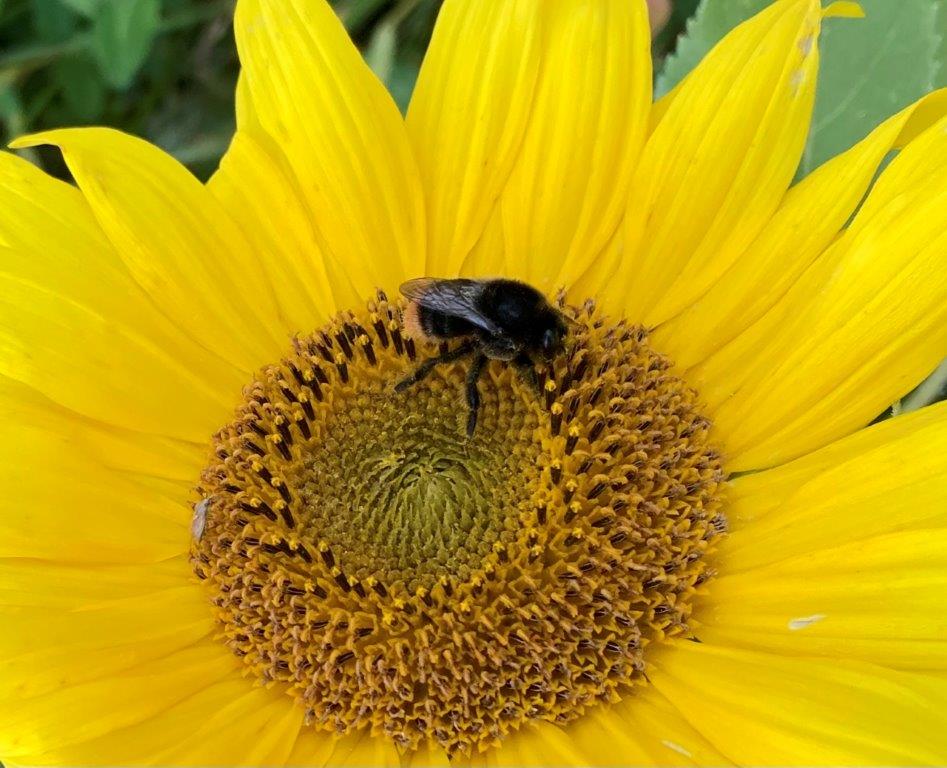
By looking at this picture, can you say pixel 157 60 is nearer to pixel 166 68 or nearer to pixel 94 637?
pixel 166 68

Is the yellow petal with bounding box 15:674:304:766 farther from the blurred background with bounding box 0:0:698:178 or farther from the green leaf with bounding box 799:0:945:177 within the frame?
the blurred background with bounding box 0:0:698:178

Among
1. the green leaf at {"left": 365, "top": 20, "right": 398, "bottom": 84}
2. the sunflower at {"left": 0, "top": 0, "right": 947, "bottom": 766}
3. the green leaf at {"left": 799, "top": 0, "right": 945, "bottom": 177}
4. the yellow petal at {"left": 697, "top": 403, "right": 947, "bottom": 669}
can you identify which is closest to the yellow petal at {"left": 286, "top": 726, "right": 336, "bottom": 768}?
the sunflower at {"left": 0, "top": 0, "right": 947, "bottom": 766}

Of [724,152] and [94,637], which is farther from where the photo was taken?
[724,152]

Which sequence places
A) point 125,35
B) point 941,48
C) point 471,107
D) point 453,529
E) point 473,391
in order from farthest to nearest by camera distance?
point 125,35, point 941,48, point 471,107, point 473,391, point 453,529

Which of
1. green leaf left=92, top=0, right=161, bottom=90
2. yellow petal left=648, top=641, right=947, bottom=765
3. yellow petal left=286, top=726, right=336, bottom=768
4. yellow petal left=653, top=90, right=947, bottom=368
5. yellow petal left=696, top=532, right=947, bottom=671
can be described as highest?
green leaf left=92, top=0, right=161, bottom=90

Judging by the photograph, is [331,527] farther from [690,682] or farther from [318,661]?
[690,682]

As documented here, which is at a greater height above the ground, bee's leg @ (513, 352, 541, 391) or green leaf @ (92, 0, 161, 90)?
green leaf @ (92, 0, 161, 90)

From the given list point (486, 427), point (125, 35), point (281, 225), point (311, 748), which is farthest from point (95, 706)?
point (125, 35)
